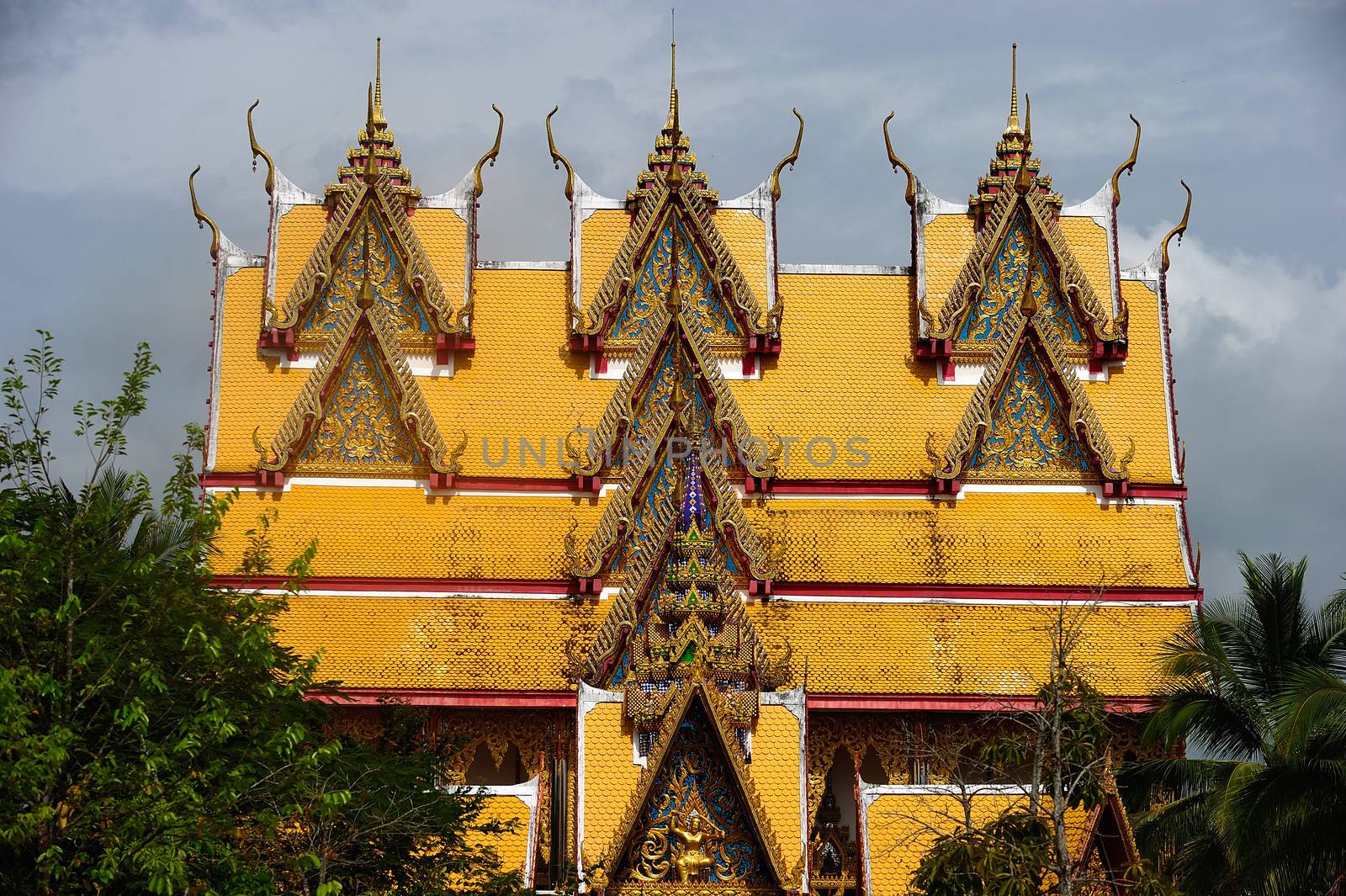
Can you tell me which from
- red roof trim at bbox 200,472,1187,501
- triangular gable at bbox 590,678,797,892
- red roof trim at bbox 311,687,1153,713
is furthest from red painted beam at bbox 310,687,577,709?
triangular gable at bbox 590,678,797,892

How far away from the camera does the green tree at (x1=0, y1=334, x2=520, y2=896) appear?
630 inches

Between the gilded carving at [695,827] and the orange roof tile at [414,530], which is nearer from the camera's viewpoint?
the gilded carving at [695,827]

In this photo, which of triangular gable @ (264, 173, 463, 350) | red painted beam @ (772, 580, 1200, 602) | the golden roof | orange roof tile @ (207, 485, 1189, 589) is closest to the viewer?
the golden roof

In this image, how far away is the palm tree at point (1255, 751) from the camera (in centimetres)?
2053

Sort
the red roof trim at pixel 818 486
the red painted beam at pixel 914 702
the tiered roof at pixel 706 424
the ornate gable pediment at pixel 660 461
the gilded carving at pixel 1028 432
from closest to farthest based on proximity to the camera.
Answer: the ornate gable pediment at pixel 660 461 → the red painted beam at pixel 914 702 → the tiered roof at pixel 706 424 → the red roof trim at pixel 818 486 → the gilded carving at pixel 1028 432

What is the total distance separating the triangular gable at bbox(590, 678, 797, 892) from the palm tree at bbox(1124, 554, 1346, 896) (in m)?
4.81

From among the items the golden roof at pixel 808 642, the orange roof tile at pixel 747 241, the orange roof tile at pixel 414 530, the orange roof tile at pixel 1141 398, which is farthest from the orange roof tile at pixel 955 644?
the orange roof tile at pixel 747 241

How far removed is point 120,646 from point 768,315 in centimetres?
1545

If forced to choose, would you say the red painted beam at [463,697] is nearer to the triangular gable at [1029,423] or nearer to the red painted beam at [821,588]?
the red painted beam at [821,588]

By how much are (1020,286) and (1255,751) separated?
9.12 meters

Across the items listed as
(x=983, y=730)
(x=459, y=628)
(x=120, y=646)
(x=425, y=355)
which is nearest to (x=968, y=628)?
(x=983, y=730)

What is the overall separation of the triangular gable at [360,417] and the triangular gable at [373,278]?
0.49 meters

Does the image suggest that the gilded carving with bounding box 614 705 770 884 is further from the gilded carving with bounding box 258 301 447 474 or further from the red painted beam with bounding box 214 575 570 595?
the gilded carving with bounding box 258 301 447 474

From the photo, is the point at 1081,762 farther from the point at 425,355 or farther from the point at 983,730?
the point at 425,355
